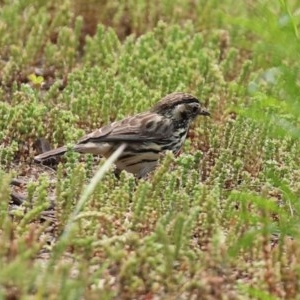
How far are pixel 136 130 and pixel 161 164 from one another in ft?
3.76

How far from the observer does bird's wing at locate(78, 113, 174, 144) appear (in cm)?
737

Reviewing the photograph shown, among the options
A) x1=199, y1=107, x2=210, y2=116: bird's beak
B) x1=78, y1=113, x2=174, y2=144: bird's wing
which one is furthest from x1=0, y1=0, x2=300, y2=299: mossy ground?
x1=78, y1=113, x2=174, y2=144: bird's wing

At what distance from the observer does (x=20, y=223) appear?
5.42 m

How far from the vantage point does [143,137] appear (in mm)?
7500

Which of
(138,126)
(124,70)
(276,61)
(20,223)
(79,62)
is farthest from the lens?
(79,62)

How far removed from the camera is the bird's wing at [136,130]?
24.2 ft

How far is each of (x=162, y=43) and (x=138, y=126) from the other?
2.80 metres

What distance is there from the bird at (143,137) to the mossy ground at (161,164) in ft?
0.53

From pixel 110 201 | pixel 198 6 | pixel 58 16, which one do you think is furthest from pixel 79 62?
pixel 110 201

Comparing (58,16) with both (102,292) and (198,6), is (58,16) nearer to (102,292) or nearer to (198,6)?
(198,6)

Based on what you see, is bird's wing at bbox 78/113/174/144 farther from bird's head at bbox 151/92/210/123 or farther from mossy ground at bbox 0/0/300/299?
mossy ground at bbox 0/0/300/299

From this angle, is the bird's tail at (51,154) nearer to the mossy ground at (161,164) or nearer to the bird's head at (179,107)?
the mossy ground at (161,164)

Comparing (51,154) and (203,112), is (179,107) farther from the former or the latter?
(51,154)

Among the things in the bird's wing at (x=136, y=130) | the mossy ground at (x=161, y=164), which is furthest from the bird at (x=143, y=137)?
the mossy ground at (x=161, y=164)
